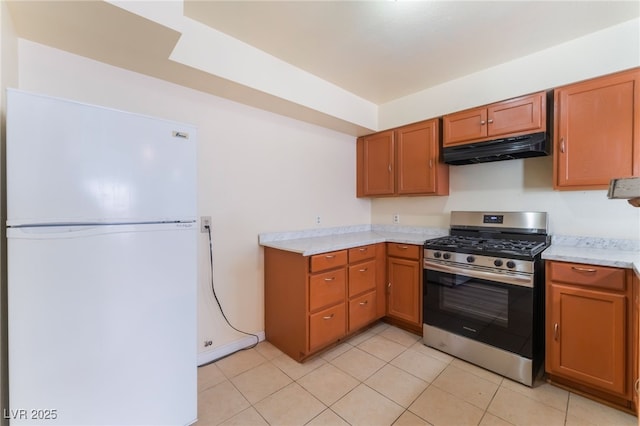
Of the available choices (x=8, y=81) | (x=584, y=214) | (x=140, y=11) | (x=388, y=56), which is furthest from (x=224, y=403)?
(x=584, y=214)

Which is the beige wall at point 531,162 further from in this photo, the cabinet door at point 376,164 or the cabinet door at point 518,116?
the cabinet door at point 376,164

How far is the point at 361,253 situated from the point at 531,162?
177cm

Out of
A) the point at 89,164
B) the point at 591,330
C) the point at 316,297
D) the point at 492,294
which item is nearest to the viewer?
the point at 89,164

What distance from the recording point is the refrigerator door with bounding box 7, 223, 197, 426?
109cm

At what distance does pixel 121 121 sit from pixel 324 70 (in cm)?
180

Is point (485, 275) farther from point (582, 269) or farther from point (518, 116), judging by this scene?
point (518, 116)

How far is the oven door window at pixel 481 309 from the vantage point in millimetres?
1919

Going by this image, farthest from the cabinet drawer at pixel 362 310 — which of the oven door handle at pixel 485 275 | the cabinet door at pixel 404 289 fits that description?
the oven door handle at pixel 485 275

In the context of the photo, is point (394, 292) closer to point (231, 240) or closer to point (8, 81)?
point (231, 240)

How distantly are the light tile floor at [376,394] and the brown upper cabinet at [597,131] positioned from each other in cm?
157

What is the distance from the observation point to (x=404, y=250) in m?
2.69

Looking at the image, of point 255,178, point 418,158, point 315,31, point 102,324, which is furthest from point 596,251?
point 102,324

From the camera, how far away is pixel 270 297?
2494 millimetres

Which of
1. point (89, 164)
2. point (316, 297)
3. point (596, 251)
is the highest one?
point (89, 164)
